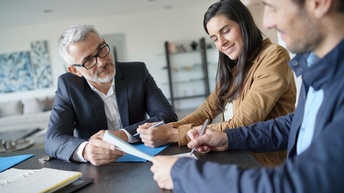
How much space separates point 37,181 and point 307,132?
0.83m

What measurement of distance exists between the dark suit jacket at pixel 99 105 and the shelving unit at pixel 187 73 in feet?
17.1

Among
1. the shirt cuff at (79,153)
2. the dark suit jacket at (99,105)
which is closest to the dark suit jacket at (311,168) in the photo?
the shirt cuff at (79,153)

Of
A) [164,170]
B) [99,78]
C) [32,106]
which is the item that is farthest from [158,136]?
[32,106]

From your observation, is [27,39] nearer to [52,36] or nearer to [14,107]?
[52,36]

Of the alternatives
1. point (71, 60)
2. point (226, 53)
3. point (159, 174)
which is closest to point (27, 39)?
point (71, 60)

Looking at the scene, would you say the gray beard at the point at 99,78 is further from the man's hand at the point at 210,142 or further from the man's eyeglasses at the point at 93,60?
the man's hand at the point at 210,142

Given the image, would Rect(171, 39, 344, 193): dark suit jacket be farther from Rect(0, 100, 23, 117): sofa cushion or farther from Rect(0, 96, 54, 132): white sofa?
Rect(0, 100, 23, 117): sofa cushion

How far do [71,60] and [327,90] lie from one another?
4.31ft

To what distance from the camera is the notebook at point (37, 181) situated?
2.60ft

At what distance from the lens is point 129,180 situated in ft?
2.68

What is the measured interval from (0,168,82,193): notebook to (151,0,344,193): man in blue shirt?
304 mm

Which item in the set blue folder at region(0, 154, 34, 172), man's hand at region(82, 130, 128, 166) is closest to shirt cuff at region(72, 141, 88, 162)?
man's hand at region(82, 130, 128, 166)

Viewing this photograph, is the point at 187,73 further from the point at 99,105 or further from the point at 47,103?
the point at 99,105

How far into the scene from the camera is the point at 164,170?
69 cm
